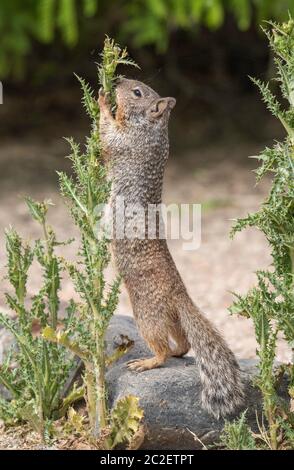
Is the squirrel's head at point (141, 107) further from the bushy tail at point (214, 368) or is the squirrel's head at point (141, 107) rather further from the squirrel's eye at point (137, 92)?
the bushy tail at point (214, 368)

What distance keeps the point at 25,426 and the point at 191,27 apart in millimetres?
6705

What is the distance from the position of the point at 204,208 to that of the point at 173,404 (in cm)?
482

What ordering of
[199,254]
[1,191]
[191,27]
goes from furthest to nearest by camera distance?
1. [191,27]
2. [1,191]
3. [199,254]

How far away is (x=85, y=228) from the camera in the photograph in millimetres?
3861

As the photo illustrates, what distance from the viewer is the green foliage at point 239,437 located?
3.64 m

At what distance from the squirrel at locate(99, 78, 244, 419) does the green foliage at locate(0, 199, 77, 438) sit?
34 centimetres

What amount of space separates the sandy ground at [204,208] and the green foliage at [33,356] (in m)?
1.58

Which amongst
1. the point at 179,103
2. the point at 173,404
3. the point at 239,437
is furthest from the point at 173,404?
the point at 179,103

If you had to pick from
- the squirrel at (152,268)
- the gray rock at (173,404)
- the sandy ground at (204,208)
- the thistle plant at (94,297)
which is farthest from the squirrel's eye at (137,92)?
the sandy ground at (204,208)

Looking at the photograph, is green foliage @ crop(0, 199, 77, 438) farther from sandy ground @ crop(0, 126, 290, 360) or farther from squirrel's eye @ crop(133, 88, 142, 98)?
sandy ground @ crop(0, 126, 290, 360)

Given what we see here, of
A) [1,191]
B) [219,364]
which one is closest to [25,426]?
Result: [219,364]

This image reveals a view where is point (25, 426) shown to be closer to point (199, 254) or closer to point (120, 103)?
point (120, 103)

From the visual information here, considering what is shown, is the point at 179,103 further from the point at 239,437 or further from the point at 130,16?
the point at 239,437

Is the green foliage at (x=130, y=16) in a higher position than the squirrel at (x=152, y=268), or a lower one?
higher
